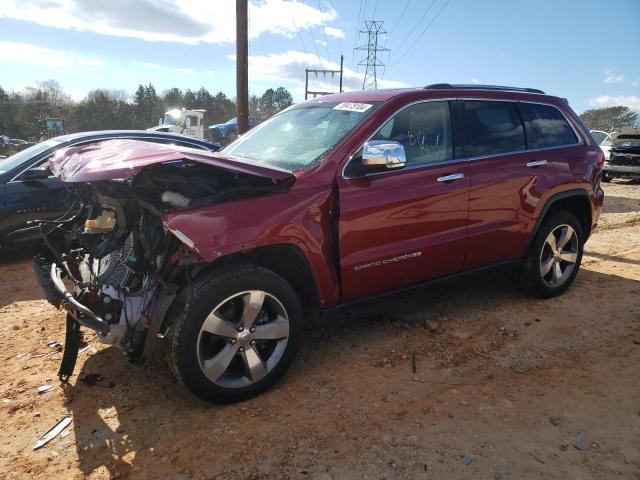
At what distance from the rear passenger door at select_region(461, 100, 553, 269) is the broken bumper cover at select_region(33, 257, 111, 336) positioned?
274 cm

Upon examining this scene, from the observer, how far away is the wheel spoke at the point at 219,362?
2.72 meters

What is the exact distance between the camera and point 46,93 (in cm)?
6097

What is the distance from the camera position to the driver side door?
3.12 m

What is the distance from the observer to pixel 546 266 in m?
4.44

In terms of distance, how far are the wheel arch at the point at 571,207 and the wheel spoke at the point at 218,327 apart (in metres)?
2.86

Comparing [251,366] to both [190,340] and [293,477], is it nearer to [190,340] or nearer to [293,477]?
[190,340]

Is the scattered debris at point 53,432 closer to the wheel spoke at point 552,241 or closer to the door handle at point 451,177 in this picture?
the door handle at point 451,177

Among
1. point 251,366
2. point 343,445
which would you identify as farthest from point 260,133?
point 343,445

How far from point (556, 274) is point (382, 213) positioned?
92.2 inches

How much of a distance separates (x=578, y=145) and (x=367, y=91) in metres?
2.21

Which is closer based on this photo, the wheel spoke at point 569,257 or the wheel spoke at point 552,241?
the wheel spoke at point 552,241

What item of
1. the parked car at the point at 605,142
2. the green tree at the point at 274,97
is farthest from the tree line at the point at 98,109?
the parked car at the point at 605,142

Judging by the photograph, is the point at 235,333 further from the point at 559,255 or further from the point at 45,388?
the point at 559,255

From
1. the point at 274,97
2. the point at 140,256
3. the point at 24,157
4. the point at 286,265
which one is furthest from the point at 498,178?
the point at 274,97
